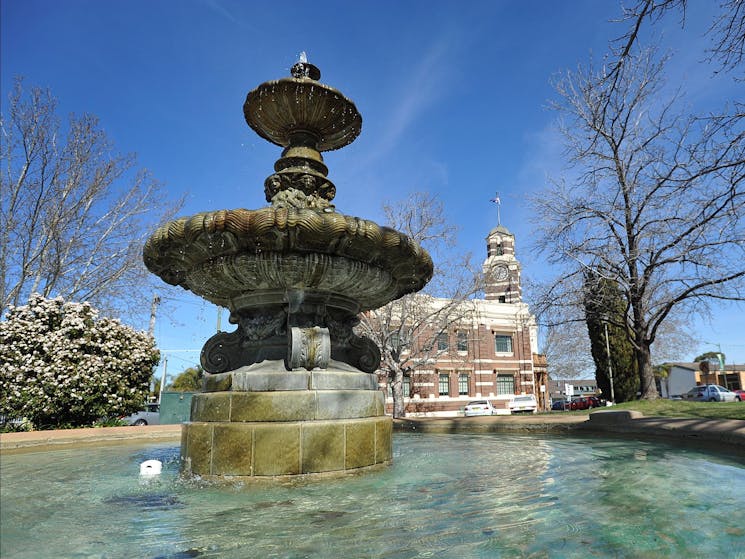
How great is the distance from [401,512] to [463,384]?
34775 mm

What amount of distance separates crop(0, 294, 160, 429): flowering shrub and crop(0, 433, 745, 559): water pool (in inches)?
251

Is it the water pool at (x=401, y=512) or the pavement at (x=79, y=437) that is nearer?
the water pool at (x=401, y=512)

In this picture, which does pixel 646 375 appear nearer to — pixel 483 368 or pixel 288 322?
pixel 288 322

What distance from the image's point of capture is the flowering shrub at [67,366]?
9.72 metres

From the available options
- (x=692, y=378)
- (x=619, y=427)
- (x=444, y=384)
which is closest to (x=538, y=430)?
(x=619, y=427)

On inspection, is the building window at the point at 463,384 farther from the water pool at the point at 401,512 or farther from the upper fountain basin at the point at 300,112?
the water pool at the point at 401,512

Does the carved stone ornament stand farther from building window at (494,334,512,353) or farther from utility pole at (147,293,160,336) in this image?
building window at (494,334,512,353)

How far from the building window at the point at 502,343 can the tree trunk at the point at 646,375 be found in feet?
71.6

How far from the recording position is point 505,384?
124 feet

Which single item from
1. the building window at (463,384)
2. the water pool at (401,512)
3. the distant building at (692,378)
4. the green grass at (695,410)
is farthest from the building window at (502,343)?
the distant building at (692,378)

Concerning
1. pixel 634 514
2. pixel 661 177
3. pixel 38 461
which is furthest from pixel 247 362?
pixel 661 177

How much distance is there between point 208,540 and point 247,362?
2680mm

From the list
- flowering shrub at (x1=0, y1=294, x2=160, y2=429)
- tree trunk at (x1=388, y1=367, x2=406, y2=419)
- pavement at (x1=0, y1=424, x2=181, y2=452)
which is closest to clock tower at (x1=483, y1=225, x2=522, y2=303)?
tree trunk at (x1=388, y1=367, x2=406, y2=419)

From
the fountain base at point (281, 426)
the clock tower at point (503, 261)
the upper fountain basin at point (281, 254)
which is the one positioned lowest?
the fountain base at point (281, 426)
